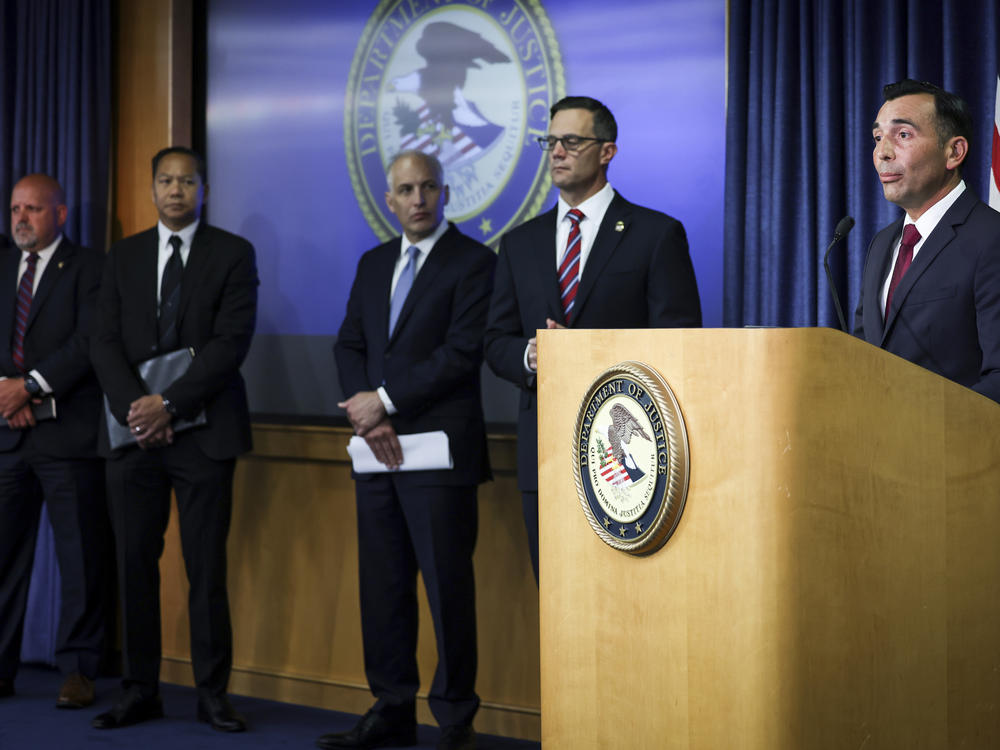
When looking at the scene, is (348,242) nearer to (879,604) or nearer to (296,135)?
(296,135)

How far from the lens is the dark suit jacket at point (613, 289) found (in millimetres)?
3008

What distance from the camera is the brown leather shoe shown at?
3.99 meters

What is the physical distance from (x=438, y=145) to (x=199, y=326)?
1.14 metres

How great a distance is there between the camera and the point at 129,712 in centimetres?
377

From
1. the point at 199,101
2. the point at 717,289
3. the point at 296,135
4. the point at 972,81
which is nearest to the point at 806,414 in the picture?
the point at 972,81

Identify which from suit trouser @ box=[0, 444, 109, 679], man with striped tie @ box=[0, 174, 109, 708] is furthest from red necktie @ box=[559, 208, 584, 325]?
suit trouser @ box=[0, 444, 109, 679]

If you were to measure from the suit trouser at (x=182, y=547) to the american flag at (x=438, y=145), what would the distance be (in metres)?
1.38

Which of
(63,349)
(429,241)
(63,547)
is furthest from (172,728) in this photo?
(429,241)

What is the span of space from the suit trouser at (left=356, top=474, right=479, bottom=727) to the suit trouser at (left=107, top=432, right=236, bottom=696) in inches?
20.8

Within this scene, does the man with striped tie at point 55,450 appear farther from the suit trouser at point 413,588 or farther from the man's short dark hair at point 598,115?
the man's short dark hair at point 598,115

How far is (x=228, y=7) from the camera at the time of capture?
4762 millimetres

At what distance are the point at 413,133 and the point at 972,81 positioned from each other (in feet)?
6.81

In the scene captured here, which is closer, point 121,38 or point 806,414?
point 806,414

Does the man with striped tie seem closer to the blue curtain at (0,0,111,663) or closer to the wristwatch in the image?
the wristwatch
